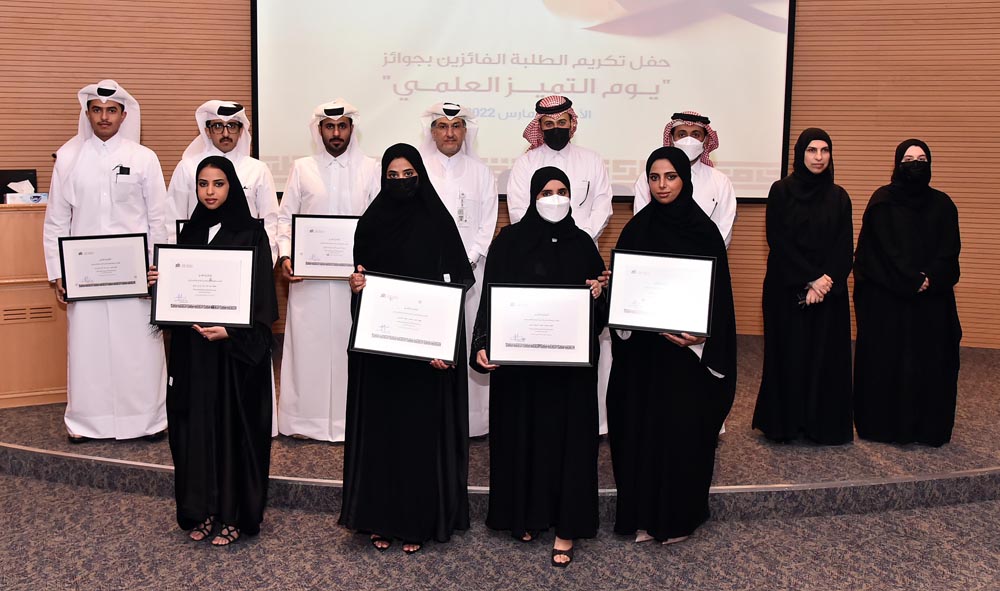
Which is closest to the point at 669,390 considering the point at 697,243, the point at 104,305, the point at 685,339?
the point at 685,339

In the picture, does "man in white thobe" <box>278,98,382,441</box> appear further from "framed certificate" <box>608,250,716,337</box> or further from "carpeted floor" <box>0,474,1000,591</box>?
"framed certificate" <box>608,250,716,337</box>

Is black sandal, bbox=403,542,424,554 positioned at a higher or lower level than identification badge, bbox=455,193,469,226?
lower

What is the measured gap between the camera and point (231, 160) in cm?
456

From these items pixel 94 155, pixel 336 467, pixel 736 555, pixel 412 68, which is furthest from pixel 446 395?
pixel 412 68

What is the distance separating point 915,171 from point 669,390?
6.47 feet

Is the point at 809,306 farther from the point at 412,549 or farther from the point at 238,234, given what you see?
the point at 238,234

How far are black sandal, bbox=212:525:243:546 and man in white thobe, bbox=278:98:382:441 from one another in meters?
0.98

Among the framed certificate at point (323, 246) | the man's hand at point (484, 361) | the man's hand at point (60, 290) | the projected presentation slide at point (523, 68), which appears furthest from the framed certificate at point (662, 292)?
the projected presentation slide at point (523, 68)

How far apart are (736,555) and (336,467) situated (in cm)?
185

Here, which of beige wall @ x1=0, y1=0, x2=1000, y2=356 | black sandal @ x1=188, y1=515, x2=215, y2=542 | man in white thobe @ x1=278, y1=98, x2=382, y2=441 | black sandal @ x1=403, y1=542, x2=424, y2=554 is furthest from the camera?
beige wall @ x1=0, y1=0, x2=1000, y2=356

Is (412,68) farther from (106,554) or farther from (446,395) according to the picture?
(106,554)

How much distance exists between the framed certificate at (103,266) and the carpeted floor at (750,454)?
30.9 inches

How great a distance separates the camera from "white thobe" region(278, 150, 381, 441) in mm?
4438

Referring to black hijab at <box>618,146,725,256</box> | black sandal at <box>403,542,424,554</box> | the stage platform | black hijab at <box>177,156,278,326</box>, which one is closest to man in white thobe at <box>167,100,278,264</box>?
black hijab at <box>177,156,278,326</box>
